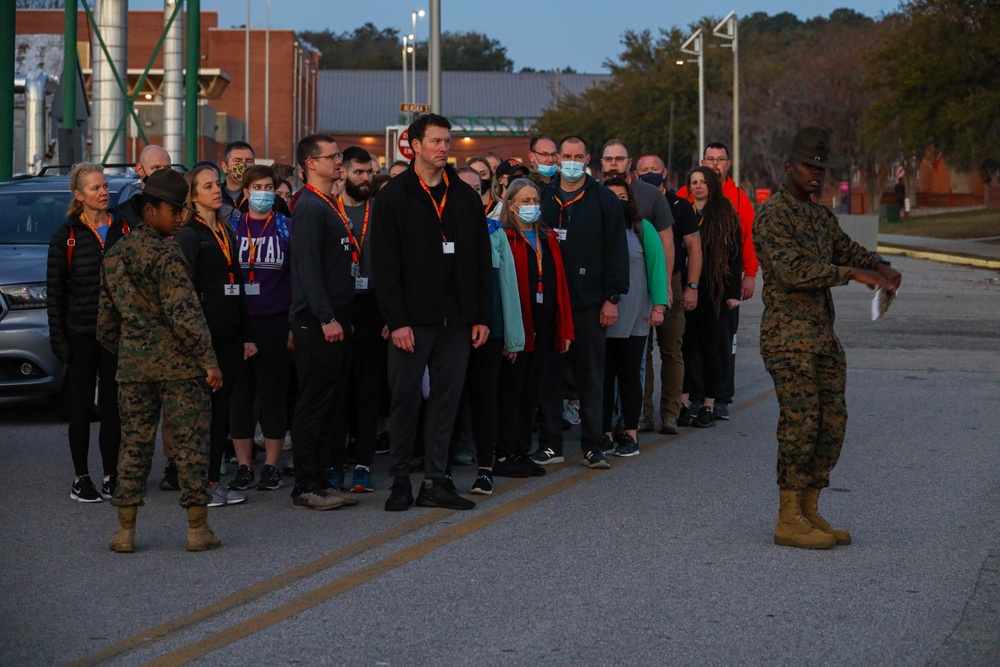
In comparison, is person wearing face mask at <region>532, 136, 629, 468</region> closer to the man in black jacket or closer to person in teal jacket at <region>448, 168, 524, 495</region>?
person in teal jacket at <region>448, 168, 524, 495</region>

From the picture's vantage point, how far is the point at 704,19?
75.7m

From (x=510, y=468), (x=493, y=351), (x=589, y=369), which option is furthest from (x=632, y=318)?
(x=493, y=351)

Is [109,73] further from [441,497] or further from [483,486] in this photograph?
[441,497]

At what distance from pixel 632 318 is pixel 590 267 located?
23.4 inches

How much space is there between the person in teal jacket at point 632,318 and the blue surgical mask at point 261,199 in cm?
257

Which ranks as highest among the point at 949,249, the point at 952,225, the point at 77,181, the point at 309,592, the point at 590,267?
the point at 952,225

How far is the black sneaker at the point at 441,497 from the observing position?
334 inches

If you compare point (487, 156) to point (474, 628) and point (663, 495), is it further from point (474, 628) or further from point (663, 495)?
point (474, 628)

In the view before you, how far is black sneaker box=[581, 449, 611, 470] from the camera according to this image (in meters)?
9.79

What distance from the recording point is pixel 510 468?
9.62 metres

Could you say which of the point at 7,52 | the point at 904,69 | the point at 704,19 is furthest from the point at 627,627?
the point at 704,19

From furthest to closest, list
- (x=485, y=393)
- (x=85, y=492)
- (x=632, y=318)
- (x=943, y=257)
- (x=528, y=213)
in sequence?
(x=943, y=257) → (x=632, y=318) → (x=528, y=213) → (x=485, y=393) → (x=85, y=492)

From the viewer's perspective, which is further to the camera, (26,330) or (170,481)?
(26,330)

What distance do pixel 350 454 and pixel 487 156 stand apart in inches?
168
